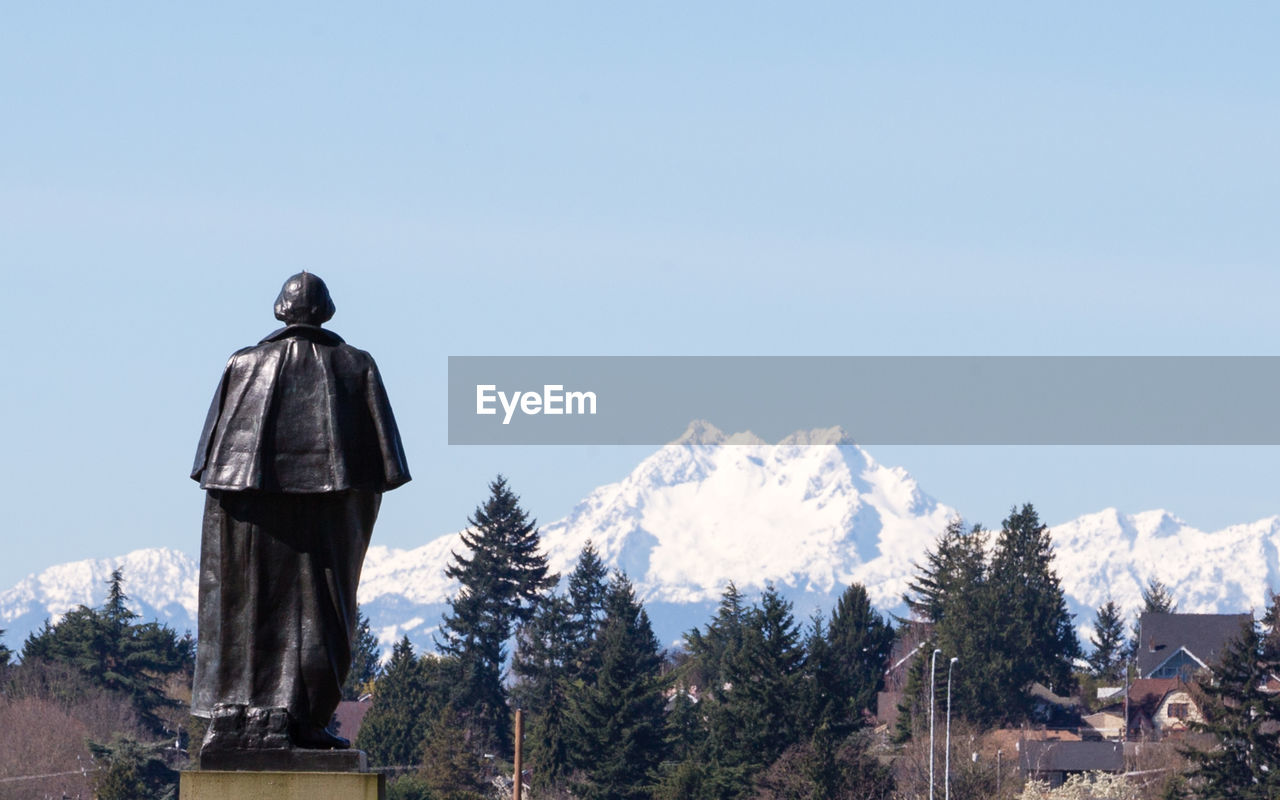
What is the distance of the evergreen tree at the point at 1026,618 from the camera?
350 ft

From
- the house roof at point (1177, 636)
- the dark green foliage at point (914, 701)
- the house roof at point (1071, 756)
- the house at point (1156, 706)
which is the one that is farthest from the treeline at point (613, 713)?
the house roof at point (1177, 636)

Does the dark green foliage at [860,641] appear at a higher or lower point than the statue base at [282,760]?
higher

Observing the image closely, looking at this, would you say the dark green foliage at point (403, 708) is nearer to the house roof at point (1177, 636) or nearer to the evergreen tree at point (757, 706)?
the evergreen tree at point (757, 706)

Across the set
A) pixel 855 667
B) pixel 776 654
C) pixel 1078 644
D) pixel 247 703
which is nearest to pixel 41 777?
pixel 776 654

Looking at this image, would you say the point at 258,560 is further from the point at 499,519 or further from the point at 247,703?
the point at 499,519

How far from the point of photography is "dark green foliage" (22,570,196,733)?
89.4 m

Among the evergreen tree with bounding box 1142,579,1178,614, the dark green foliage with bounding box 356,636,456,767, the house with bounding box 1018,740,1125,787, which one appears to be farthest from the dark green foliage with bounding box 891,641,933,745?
the evergreen tree with bounding box 1142,579,1178,614

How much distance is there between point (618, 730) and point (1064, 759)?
77.0ft

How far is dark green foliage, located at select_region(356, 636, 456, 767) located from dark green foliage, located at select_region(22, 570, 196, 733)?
7.63m

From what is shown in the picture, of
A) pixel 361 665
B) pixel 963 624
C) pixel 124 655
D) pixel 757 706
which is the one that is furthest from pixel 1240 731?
pixel 361 665

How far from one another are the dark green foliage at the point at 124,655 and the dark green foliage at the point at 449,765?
11.6m

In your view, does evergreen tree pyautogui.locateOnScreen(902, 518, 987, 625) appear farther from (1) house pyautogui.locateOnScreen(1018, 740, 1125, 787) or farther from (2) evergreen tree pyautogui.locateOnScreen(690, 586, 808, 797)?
(2) evergreen tree pyautogui.locateOnScreen(690, 586, 808, 797)

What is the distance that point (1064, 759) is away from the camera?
306 ft

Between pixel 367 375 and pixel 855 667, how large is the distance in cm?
10399
